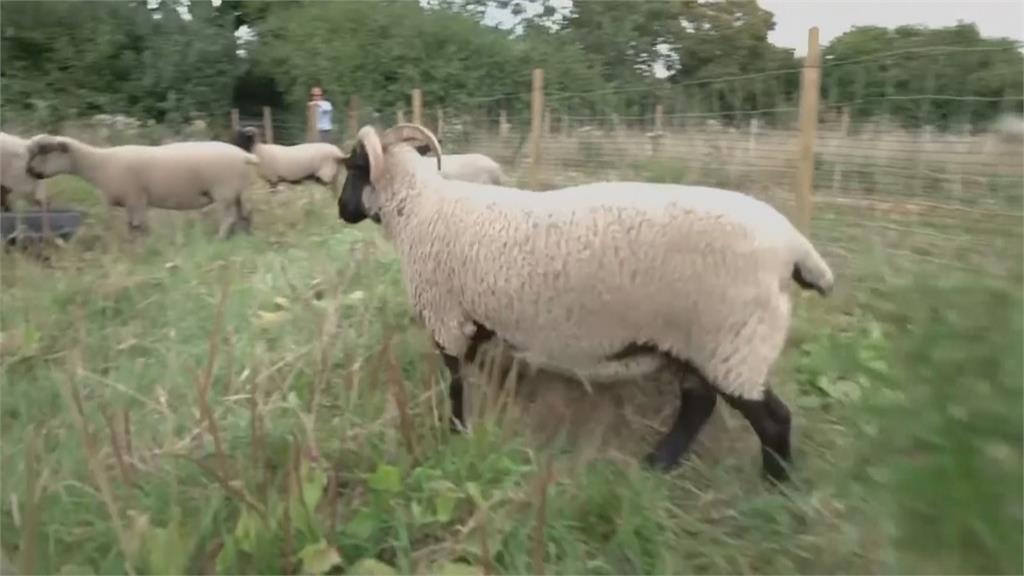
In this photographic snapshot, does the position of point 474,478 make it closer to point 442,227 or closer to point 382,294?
point 442,227

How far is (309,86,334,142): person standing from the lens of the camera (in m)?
5.92

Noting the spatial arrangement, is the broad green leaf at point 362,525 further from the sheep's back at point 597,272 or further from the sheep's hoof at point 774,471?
the sheep's hoof at point 774,471

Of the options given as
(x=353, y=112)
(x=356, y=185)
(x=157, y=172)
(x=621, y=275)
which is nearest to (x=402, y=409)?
(x=621, y=275)

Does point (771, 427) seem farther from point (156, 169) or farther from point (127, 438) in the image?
point (156, 169)

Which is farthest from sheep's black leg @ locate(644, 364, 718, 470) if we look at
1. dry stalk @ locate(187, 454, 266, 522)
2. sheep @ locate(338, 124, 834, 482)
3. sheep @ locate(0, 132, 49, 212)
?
sheep @ locate(0, 132, 49, 212)

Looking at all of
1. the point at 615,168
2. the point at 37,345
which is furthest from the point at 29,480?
the point at 615,168

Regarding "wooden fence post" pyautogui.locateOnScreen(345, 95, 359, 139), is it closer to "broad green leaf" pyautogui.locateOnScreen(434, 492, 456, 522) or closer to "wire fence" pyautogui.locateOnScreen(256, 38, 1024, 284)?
"wire fence" pyautogui.locateOnScreen(256, 38, 1024, 284)

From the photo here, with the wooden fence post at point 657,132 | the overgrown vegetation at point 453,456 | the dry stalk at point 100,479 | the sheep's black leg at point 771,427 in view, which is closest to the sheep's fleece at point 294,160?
the wooden fence post at point 657,132

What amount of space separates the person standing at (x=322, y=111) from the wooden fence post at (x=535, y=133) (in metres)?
1.38

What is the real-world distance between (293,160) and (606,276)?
5.77m

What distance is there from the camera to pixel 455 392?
12.2ft

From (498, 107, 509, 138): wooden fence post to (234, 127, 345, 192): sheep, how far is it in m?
1.34

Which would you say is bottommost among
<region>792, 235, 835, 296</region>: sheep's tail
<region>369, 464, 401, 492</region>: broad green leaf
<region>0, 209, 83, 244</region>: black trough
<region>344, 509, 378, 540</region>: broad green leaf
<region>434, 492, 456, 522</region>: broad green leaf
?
<region>344, 509, 378, 540</region>: broad green leaf

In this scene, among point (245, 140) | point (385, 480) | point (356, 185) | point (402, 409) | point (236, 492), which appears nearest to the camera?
point (236, 492)
